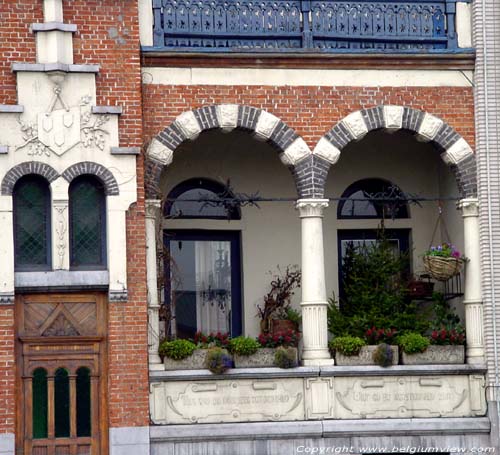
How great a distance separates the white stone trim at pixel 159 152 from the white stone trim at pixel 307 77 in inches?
36.1

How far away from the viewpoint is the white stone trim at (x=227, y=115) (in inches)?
888

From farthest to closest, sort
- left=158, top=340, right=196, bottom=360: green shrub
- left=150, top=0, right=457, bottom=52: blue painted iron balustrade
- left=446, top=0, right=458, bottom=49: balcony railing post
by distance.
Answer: left=446, top=0, right=458, bottom=49: balcony railing post
left=150, top=0, right=457, bottom=52: blue painted iron balustrade
left=158, top=340, right=196, bottom=360: green shrub

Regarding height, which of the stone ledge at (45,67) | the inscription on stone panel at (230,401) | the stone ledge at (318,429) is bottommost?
the stone ledge at (318,429)

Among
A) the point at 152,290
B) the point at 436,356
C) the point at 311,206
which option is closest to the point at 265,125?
the point at 311,206

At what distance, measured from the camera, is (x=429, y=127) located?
75.8ft

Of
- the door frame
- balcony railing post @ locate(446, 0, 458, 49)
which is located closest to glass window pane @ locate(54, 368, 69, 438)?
the door frame

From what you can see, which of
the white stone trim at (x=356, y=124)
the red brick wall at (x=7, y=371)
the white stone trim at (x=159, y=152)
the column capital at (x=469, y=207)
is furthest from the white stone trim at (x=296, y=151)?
the red brick wall at (x=7, y=371)

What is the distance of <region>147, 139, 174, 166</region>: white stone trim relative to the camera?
2230cm

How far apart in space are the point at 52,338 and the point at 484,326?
6366 mm

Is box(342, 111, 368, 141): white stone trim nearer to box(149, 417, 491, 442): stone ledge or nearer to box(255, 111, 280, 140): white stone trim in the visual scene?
box(255, 111, 280, 140): white stone trim

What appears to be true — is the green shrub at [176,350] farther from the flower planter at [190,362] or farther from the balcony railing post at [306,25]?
the balcony railing post at [306,25]

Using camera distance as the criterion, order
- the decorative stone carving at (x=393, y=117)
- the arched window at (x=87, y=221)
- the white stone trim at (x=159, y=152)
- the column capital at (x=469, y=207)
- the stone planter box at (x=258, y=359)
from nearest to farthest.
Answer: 1. the arched window at (x=87, y=221)
2. the white stone trim at (x=159, y=152)
3. the stone planter box at (x=258, y=359)
4. the decorative stone carving at (x=393, y=117)
5. the column capital at (x=469, y=207)

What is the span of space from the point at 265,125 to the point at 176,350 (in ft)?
11.6

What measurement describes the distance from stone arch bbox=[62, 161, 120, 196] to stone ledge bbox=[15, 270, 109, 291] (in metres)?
1.18
